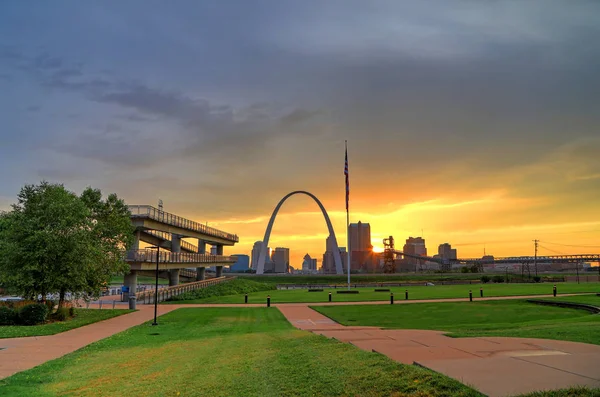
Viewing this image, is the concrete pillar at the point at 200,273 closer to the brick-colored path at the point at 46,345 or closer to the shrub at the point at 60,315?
the shrub at the point at 60,315

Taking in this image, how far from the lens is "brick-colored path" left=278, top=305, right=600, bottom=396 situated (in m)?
7.82

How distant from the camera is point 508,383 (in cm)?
784

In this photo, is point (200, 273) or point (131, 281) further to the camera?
point (200, 273)

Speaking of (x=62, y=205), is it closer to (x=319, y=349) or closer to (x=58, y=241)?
(x=58, y=241)

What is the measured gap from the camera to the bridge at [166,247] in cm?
5047

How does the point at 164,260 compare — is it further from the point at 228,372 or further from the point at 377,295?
the point at 228,372

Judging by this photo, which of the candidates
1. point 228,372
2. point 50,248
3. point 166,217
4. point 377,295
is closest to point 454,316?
point 228,372

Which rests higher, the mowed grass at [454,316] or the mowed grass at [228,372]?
the mowed grass at [228,372]

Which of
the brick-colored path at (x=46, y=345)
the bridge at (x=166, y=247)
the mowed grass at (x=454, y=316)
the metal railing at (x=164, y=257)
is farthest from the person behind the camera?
the bridge at (x=166, y=247)

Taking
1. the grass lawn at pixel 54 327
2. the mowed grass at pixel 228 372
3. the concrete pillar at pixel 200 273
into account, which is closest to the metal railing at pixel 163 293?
the grass lawn at pixel 54 327

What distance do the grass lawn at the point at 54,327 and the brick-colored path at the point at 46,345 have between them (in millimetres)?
779

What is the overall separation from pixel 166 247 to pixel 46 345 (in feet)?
165

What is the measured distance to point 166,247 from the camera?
229 feet

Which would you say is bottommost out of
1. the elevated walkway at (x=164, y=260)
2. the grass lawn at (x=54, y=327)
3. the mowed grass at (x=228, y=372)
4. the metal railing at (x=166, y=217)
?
the grass lawn at (x=54, y=327)
